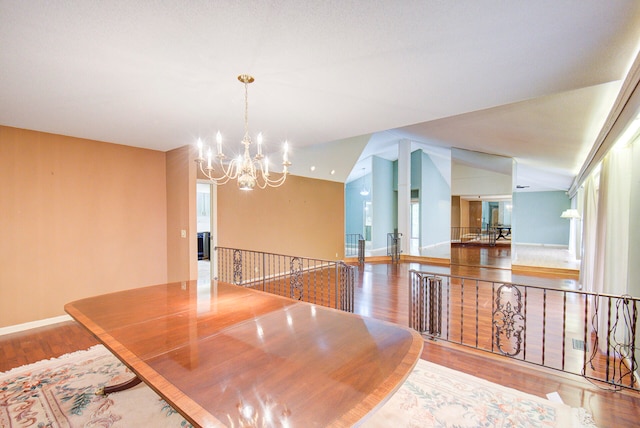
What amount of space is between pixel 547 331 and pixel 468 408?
2.33 meters

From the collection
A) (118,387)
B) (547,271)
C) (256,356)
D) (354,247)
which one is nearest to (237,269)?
(118,387)

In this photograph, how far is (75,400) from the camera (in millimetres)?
2129

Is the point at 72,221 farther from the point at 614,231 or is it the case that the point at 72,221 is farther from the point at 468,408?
the point at 614,231

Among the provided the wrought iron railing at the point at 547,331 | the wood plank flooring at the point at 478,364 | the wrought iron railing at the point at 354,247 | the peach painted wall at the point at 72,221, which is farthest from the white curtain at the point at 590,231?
the peach painted wall at the point at 72,221

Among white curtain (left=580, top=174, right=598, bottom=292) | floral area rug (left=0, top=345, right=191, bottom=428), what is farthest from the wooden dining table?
white curtain (left=580, top=174, right=598, bottom=292)

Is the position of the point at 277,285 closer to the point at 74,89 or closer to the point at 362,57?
the point at 74,89

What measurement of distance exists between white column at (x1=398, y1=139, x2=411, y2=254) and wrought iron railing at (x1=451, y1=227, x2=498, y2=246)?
93.8 inches

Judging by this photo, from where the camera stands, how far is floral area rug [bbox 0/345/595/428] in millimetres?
1891

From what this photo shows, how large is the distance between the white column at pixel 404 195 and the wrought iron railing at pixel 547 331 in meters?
4.77

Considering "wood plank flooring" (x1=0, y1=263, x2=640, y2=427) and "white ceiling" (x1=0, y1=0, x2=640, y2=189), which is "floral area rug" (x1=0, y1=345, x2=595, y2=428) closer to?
"wood plank flooring" (x1=0, y1=263, x2=640, y2=427)

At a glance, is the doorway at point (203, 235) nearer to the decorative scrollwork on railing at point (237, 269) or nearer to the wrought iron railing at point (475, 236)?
the decorative scrollwork on railing at point (237, 269)

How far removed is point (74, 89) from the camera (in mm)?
2307

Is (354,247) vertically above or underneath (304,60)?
underneath

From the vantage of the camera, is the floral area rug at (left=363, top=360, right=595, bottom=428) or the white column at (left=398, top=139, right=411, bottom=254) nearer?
the floral area rug at (left=363, top=360, right=595, bottom=428)
